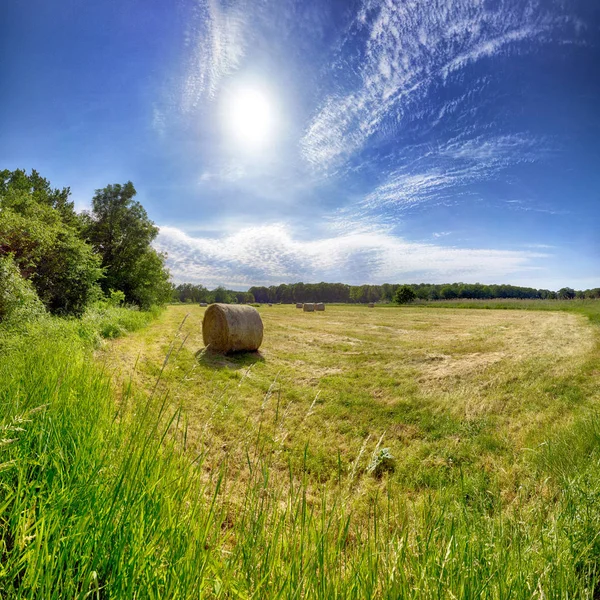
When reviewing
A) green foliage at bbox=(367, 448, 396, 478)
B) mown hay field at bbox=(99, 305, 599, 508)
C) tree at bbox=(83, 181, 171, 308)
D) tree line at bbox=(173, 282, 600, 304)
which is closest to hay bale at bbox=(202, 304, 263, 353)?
mown hay field at bbox=(99, 305, 599, 508)

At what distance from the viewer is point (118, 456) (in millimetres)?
2496

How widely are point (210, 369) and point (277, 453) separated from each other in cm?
578

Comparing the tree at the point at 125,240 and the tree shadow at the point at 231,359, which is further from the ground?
the tree at the point at 125,240

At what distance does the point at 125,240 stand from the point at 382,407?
28.9m

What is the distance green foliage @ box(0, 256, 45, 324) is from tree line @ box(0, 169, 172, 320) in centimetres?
3

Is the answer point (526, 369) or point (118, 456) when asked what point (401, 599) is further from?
point (526, 369)

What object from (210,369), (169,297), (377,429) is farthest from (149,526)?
(169,297)

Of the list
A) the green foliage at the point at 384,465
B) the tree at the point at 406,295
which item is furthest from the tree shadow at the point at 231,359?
the tree at the point at 406,295

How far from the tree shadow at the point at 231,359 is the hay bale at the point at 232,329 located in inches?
12.3

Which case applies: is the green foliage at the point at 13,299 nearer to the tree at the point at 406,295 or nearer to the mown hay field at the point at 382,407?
the mown hay field at the point at 382,407

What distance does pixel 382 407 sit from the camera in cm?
676

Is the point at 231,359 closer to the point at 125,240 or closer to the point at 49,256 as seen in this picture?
the point at 49,256

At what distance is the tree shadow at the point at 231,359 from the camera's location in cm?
1065

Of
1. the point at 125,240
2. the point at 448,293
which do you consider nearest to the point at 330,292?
the point at 448,293
